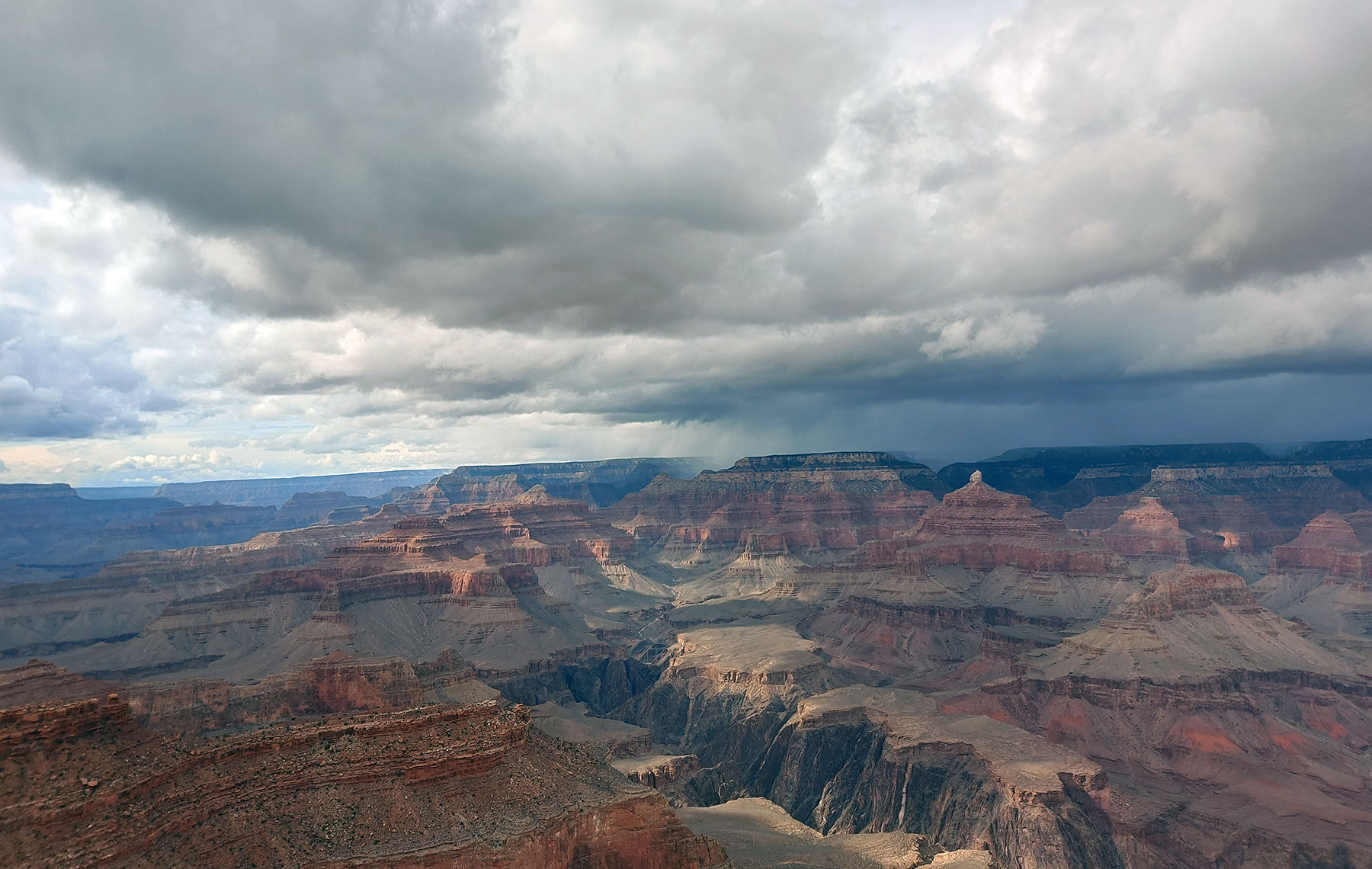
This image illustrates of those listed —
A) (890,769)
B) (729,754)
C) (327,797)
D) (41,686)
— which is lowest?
(729,754)

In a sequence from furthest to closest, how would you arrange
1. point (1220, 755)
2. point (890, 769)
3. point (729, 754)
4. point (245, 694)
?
1. point (729, 754)
2. point (890, 769)
3. point (1220, 755)
4. point (245, 694)

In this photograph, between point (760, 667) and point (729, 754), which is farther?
point (760, 667)

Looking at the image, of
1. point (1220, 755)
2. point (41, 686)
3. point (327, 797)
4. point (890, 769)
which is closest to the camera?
point (327, 797)

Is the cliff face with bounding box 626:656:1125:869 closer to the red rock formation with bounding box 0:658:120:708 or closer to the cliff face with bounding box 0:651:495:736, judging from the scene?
the cliff face with bounding box 0:651:495:736

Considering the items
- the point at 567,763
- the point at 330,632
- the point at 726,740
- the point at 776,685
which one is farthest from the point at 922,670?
the point at 567,763

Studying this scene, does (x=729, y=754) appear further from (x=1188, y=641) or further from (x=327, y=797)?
(x=327, y=797)

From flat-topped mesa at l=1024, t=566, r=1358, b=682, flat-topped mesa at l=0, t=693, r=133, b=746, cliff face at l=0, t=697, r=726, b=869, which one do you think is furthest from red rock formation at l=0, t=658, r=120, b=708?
flat-topped mesa at l=1024, t=566, r=1358, b=682

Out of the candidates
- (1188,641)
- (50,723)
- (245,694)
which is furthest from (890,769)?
(50,723)

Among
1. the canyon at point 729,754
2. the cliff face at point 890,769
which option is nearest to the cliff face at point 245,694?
the canyon at point 729,754

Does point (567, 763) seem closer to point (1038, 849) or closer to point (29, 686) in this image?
point (1038, 849)
